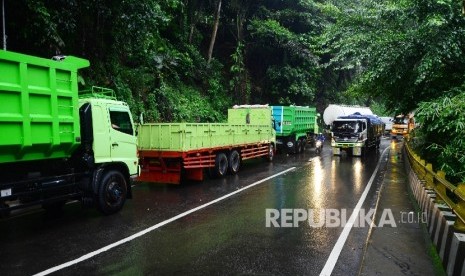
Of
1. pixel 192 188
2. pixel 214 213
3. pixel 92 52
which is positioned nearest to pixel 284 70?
pixel 92 52

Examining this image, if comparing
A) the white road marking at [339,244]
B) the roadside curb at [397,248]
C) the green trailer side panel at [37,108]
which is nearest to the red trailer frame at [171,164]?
the green trailer side panel at [37,108]

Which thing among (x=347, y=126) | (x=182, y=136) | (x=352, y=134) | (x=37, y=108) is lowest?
(x=352, y=134)

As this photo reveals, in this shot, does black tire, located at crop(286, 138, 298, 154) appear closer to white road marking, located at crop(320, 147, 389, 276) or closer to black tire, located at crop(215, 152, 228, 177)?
black tire, located at crop(215, 152, 228, 177)

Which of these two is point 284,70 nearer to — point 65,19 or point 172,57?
point 172,57

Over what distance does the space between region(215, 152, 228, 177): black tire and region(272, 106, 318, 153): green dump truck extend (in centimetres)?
807

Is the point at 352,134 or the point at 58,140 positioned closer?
the point at 58,140

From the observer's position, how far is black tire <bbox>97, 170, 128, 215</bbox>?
775 cm

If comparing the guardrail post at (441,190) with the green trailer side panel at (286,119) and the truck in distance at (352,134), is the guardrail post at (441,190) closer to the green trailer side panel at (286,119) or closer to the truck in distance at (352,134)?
the truck in distance at (352,134)

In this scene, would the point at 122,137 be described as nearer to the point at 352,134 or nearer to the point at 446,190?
the point at 446,190

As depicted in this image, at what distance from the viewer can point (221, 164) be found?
13328 millimetres

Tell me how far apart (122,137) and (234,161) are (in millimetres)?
6510

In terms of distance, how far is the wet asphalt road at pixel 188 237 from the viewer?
5194 mm

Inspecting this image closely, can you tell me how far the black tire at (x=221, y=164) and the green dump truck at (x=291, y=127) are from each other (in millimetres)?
8068

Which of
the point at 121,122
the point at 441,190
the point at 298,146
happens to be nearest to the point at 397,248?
the point at 441,190
